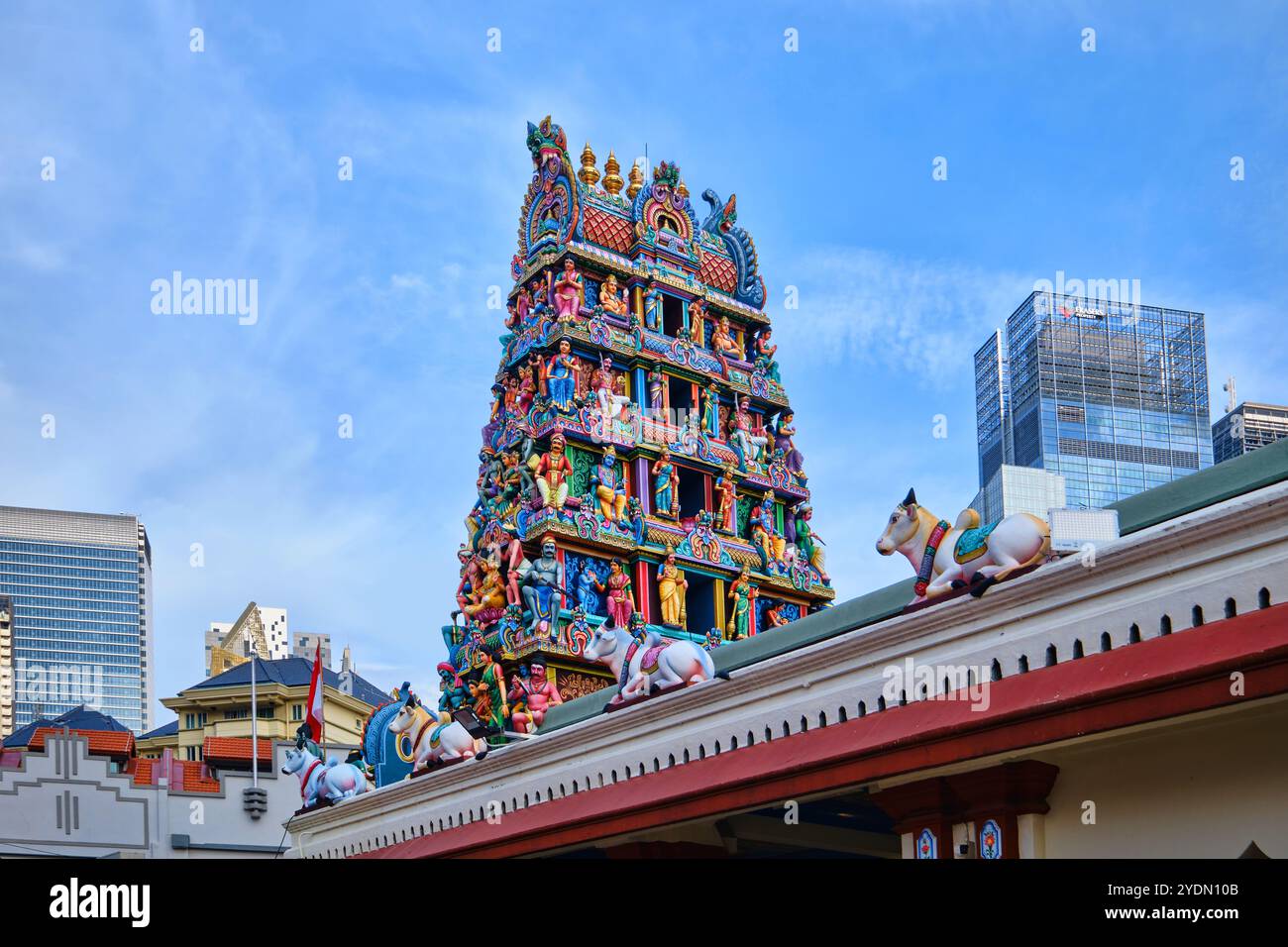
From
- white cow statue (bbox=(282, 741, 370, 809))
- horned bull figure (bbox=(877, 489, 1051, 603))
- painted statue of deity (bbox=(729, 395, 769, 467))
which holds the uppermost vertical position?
painted statue of deity (bbox=(729, 395, 769, 467))

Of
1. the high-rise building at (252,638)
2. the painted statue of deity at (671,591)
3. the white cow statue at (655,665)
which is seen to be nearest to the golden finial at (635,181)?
the painted statue of deity at (671,591)

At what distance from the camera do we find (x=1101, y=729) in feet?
41.5

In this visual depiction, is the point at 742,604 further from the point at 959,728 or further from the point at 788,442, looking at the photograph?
the point at 959,728

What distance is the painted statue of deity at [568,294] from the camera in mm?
35125

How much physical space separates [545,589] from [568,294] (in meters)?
7.14

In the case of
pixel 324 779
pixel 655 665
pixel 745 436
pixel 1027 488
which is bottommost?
pixel 324 779

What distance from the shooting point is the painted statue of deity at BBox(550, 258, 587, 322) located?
115 feet

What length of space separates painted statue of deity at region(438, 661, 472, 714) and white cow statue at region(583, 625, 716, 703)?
11992 millimetres

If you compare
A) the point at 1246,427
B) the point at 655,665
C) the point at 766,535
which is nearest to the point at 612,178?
the point at 766,535

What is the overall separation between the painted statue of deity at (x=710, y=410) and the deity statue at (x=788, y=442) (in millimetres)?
1956

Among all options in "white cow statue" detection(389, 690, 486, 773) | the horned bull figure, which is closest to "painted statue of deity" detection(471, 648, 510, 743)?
"white cow statue" detection(389, 690, 486, 773)

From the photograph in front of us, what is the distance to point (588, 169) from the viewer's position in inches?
1483

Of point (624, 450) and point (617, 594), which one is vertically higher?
point (624, 450)

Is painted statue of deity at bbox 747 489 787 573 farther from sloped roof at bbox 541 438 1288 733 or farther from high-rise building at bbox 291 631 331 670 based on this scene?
high-rise building at bbox 291 631 331 670
